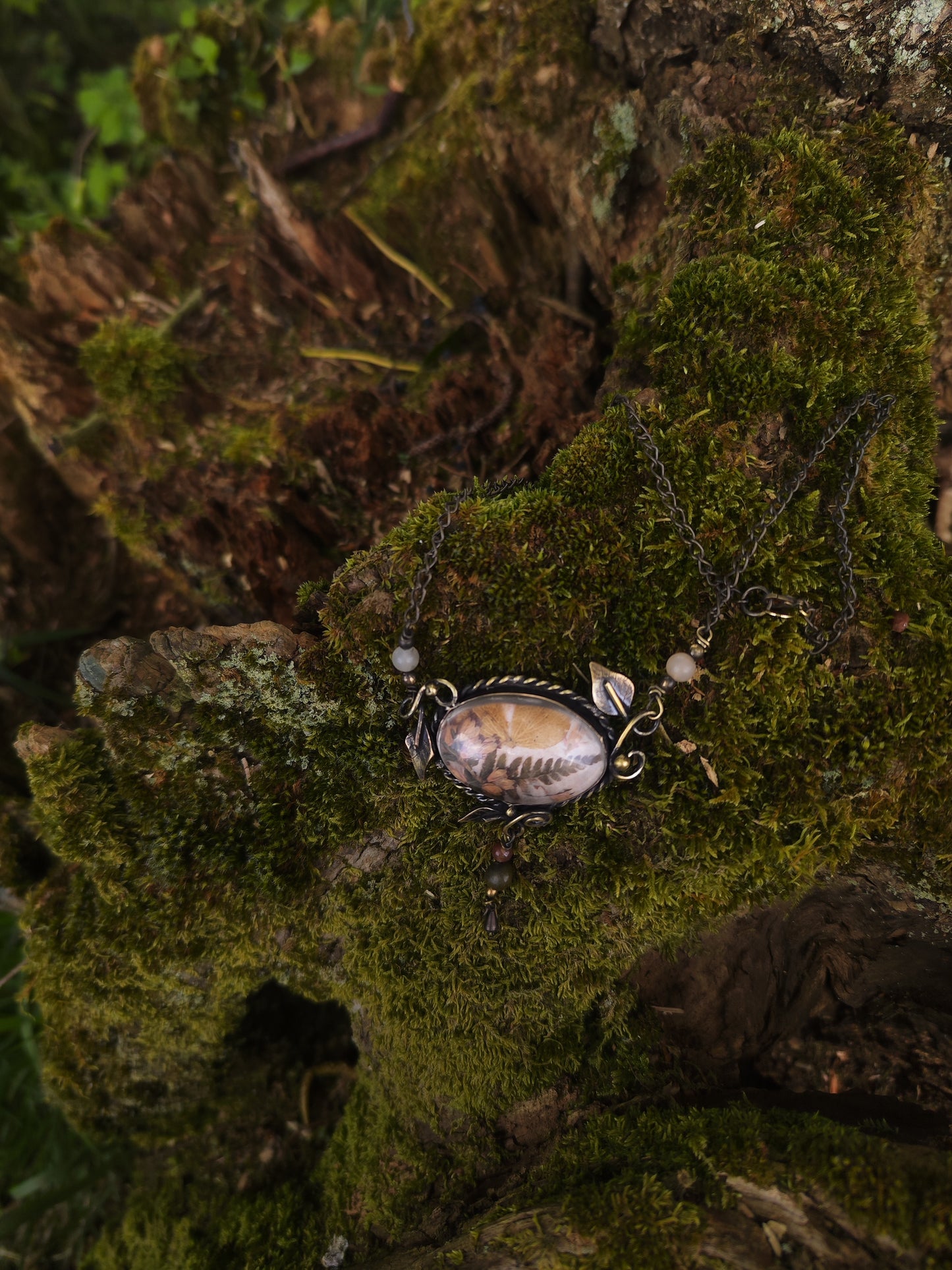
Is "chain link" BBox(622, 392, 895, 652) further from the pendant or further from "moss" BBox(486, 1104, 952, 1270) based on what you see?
"moss" BBox(486, 1104, 952, 1270)

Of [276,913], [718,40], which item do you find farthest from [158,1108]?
[718,40]

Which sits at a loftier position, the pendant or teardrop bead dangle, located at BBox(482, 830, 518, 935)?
the pendant

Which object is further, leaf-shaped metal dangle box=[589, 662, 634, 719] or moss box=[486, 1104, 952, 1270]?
leaf-shaped metal dangle box=[589, 662, 634, 719]

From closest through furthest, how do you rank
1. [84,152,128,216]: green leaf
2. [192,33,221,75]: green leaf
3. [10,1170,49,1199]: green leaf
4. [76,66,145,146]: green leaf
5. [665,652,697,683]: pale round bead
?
[665,652,697,683]: pale round bead
[10,1170,49,1199]: green leaf
[192,33,221,75]: green leaf
[84,152,128,216]: green leaf
[76,66,145,146]: green leaf

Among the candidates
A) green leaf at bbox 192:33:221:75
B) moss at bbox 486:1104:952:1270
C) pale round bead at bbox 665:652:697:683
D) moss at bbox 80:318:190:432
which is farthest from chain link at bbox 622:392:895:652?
green leaf at bbox 192:33:221:75

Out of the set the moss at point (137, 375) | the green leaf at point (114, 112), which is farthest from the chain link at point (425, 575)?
the green leaf at point (114, 112)


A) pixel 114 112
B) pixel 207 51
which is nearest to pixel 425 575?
pixel 207 51

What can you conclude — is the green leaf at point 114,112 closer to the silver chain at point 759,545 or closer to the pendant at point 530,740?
the silver chain at point 759,545

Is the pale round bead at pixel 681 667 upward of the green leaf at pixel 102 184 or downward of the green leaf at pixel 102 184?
downward
